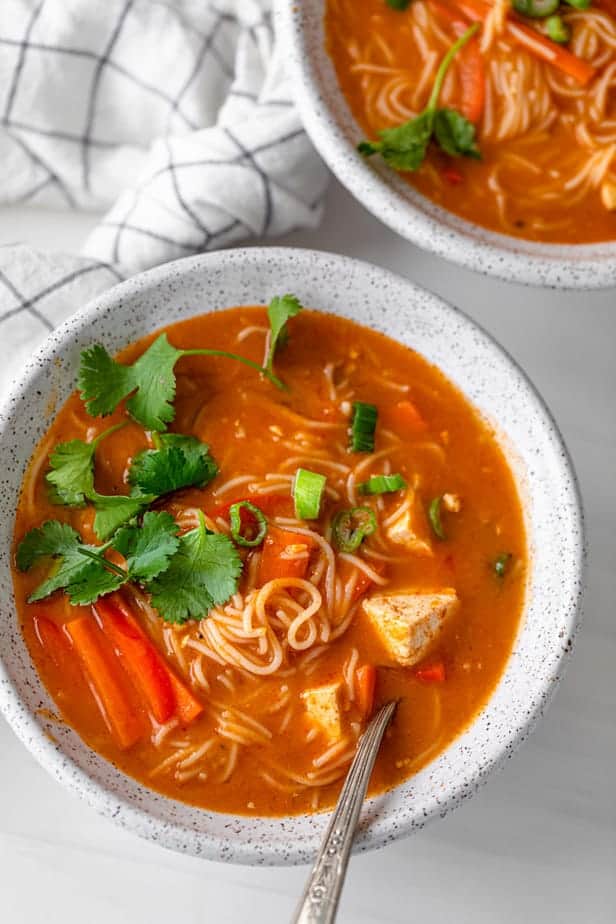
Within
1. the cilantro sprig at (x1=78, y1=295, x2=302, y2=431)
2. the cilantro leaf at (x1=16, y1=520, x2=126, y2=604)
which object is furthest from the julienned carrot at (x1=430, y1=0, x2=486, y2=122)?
the cilantro leaf at (x1=16, y1=520, x2=126, y2=604)

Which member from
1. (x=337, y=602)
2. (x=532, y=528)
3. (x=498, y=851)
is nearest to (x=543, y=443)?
(x=532, y=528)

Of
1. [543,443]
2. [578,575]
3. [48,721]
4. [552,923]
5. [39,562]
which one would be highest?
[543,443]

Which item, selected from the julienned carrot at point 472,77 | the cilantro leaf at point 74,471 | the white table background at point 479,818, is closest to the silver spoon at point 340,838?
the white table background at point 479,818

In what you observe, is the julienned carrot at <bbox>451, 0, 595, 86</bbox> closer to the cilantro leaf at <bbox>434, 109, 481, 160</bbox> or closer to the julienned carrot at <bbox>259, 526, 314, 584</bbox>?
the cilantro leaf at <bbox>434, 109, 481, 160</bbox>

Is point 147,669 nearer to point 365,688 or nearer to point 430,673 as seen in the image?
point 365,688

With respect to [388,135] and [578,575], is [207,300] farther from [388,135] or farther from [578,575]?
[578,575]

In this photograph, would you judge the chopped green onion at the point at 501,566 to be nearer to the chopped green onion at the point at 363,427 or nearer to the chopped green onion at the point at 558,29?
the chopped green onion at the point at 363,427

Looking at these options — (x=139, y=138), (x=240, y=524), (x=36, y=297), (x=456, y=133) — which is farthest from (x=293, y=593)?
(x=139, y=138)
